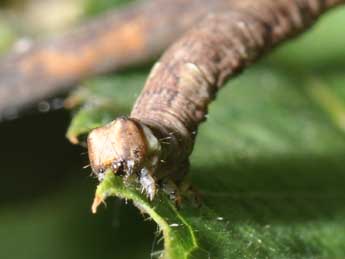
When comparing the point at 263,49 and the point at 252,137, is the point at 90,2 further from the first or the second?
the point at 263,49

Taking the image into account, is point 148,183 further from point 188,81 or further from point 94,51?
point 94,51

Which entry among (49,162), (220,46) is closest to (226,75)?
(220,46)

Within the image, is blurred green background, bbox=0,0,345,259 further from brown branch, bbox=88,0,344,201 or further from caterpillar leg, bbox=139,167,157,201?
caterpillar leg, bbox=139,167,157,201

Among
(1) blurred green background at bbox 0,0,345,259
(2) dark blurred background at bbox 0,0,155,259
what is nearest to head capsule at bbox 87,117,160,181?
(1) blurred green background at bbox 0,0,345,259

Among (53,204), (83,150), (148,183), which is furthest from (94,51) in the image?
(148,183)

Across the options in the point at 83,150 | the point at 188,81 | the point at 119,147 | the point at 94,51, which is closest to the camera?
the point at 119,147

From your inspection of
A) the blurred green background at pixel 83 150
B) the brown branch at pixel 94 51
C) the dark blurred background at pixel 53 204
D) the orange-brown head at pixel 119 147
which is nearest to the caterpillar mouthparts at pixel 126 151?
the orange-brown head at pixel 119 147
